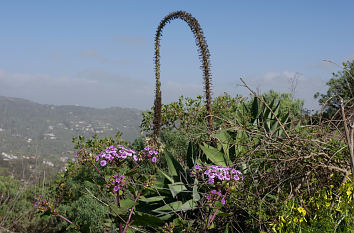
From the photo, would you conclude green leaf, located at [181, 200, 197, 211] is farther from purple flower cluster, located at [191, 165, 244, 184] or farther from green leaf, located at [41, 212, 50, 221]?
green leaf, located at [41, 212, 50, 221]

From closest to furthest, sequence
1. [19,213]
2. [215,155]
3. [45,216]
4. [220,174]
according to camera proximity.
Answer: [220,174], [45,216], [215,155], [19,213]

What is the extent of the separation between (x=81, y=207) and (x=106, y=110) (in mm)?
106680

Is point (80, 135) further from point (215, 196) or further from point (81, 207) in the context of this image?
point (215, 196)

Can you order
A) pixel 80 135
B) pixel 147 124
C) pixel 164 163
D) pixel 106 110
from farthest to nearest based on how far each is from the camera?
pixel 106 110, pixel 147 124, pixel 80 135, pixel 164 163

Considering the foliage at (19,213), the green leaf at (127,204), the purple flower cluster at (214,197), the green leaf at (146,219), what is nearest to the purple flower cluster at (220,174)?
the purple flower cluster at (214,197)

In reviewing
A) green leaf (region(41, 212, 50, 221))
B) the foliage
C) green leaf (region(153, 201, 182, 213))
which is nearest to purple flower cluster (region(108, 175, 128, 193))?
green leaf (region(153, 201, 182, 213))

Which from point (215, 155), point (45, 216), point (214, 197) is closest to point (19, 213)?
point (45, 216)

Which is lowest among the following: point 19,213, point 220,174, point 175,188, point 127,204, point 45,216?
point 19,213

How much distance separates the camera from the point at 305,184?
3.40 m

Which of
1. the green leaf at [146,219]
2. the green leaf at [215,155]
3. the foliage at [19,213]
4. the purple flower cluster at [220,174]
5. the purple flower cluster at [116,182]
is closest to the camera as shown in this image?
the purple flower cluster at [220,174]

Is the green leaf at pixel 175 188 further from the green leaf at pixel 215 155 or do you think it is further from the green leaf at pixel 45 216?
the green leaf at pixel 45 216

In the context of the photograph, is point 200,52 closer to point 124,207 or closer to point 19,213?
point 124,207

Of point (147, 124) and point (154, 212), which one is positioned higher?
point (147, 124)

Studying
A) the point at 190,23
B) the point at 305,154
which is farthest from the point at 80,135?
the point at 305,154
